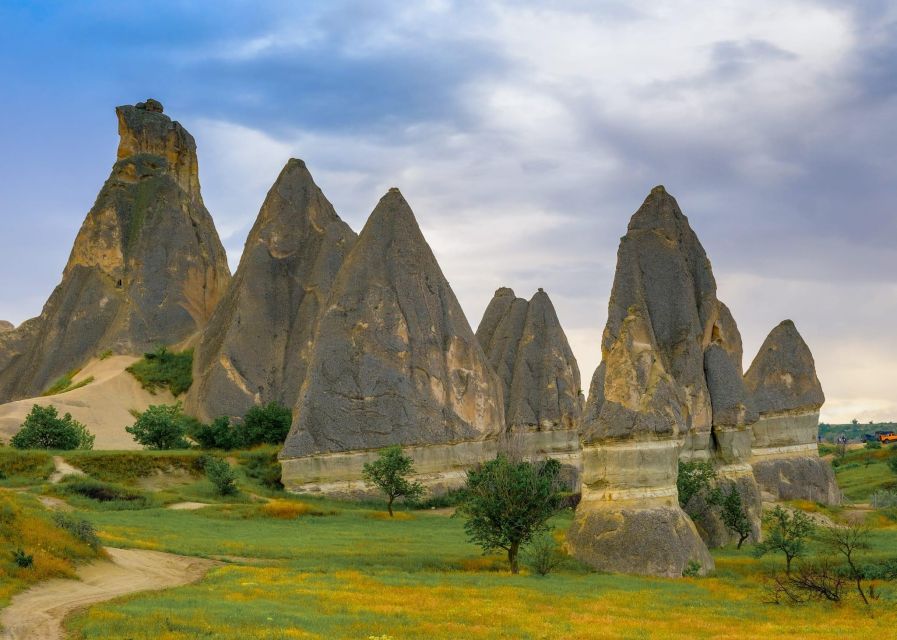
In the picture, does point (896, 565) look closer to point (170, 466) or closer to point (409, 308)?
point (409, 308)

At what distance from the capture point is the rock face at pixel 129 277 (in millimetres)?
79500

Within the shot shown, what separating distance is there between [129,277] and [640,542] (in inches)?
2402

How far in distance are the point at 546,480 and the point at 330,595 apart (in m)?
9.81

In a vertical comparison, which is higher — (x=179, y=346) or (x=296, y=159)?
(x=296, y=159)

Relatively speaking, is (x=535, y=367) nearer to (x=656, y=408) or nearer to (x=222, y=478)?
(x=222, y=478)

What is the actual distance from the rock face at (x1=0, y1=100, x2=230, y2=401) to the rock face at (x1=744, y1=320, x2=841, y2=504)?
4418 cm

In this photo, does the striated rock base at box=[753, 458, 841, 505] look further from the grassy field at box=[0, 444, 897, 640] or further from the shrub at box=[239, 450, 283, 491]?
the shrub at box=[239, 450, 283, 491]

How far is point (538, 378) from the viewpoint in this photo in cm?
6856

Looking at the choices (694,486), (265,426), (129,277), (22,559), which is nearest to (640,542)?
(694,486)

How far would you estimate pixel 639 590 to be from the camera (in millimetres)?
26062

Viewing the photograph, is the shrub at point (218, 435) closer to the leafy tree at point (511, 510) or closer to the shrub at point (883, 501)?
the leafy tree at point (511, 510)

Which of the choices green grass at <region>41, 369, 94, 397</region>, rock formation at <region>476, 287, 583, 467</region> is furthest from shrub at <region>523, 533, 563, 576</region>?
green grass at <region>41, 369, 94, 397</region>

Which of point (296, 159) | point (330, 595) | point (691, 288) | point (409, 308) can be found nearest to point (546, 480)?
point (330, 595)

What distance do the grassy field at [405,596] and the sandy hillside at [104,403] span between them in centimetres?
2760
